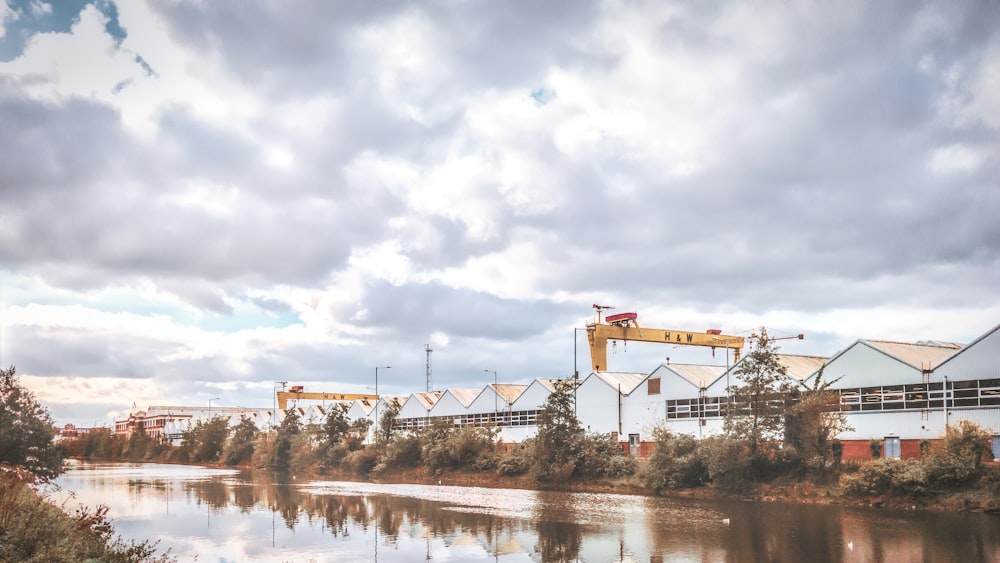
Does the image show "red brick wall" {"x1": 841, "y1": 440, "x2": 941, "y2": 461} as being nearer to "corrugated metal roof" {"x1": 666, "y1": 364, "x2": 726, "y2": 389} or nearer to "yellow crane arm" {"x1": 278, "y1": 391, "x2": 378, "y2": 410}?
"corrugated metal roof" {"x1": 666, "y1": 364, "x2": 726, "y2": 389}

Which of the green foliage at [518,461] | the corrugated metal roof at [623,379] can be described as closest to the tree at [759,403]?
the corrugated metal roof at [623,379]

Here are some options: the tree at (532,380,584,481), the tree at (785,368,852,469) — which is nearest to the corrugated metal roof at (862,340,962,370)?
the tree at (785,368,852,469)

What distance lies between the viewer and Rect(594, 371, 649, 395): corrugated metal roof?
61.5 meters

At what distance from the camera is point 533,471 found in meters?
57.3

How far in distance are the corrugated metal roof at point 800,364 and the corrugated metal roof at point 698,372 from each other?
4343 millimetres

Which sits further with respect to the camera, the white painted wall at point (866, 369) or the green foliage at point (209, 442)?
the green foliage at point (209, 442)

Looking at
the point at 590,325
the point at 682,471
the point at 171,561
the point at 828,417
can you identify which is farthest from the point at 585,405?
the point at 171,561

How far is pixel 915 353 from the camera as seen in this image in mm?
46469

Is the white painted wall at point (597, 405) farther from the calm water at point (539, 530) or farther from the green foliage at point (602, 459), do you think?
the calm water at point (539, 530)

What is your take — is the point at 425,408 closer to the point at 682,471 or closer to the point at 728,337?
the point at 728,337

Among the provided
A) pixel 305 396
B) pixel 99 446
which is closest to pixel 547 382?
→ pixel 305 396

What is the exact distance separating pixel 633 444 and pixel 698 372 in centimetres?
725

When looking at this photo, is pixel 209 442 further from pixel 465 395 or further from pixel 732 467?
pixel 732 467

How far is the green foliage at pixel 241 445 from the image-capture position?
105 m
